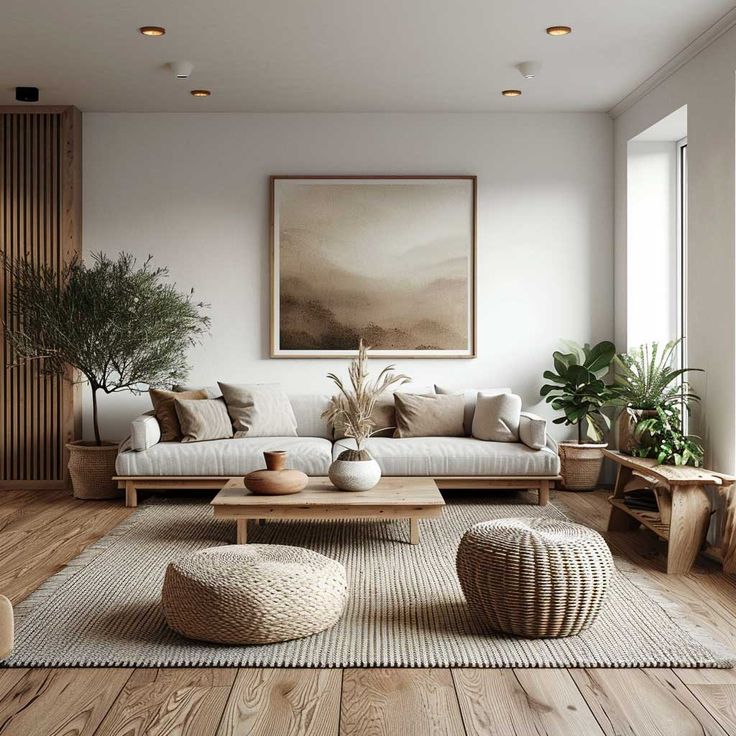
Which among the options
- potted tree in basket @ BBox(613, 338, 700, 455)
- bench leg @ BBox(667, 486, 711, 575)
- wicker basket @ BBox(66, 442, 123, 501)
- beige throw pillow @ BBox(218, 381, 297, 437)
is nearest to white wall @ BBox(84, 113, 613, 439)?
beige throw pillow @ BBox(218, 381, 297, 437)

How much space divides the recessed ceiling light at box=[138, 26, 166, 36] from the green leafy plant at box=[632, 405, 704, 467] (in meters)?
3.44

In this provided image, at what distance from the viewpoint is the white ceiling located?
4496mm

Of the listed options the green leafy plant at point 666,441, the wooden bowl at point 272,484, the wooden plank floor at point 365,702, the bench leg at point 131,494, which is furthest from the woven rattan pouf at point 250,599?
the bench leg at point 131,494

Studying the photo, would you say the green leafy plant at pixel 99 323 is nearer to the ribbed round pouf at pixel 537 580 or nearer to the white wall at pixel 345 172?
the white wall at pixel 345 172

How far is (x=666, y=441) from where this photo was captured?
4.54m

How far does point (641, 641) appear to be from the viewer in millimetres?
3139

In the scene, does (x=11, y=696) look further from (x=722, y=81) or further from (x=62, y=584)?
(x=722, y=81)

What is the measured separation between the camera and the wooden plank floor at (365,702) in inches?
97.2

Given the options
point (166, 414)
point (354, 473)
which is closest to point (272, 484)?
point (354, 473)

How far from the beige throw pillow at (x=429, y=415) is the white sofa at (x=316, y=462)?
32cm

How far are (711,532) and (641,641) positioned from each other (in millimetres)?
1786

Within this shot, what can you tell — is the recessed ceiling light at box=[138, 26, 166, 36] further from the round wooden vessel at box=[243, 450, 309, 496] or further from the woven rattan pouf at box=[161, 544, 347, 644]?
the woven rattan pouf at box=[161, 544, 347, 644]

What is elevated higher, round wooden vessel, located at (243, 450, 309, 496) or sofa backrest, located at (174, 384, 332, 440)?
sofa backrest, located at (174, 384, 332, 440)

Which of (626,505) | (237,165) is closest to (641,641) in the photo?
(626,505)
